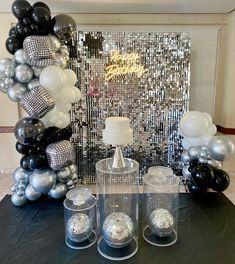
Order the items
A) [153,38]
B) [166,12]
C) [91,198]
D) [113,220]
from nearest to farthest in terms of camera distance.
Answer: [113,220]
[91,198]
[153,38]
[166,12]

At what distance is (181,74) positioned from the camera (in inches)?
140

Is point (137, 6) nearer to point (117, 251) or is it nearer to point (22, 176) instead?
point (22, 176)

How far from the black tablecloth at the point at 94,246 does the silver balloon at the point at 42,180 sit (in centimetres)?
17

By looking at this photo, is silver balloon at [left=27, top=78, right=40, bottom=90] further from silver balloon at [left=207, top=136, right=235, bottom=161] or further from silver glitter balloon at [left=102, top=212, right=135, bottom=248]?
silver balloon at [left=207, top=136, right=235, bottom=161]

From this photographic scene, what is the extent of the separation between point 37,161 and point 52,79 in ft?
2.64

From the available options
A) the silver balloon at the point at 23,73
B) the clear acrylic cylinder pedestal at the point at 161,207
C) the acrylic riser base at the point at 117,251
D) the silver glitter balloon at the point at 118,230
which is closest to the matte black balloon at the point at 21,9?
the silver balloon at the point at 23,73

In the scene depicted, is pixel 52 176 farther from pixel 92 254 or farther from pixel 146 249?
pixel 146 249

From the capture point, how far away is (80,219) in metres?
1.69

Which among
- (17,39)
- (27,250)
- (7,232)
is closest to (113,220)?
(27,250)

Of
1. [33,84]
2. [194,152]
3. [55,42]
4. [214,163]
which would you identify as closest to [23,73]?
[33,84]

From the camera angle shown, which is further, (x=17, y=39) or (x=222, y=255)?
(x=17, y=39)

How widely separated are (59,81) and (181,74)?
77.4 inches

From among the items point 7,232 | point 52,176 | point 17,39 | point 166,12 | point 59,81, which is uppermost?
point 166,12

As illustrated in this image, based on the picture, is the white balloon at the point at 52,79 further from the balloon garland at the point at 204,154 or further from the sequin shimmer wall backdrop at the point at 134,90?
the balloon garland at the point at 204,154
